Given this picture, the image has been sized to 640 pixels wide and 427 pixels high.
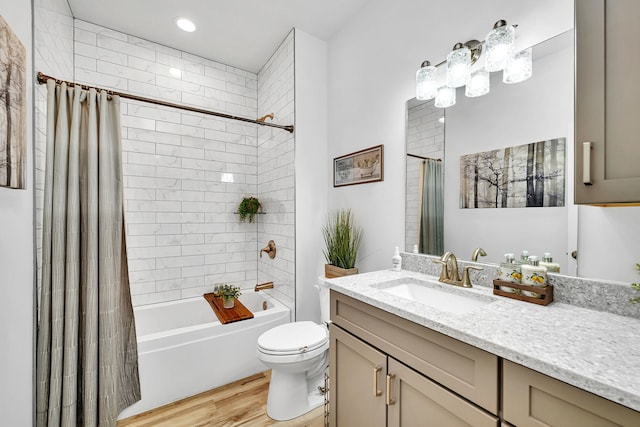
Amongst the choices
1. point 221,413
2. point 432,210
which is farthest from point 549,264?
point 221,413

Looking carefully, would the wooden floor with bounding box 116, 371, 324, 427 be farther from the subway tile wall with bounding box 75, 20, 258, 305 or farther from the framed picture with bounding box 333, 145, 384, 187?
the framed picture with bounding box 333, 145, 384, 187

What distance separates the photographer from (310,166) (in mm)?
2475

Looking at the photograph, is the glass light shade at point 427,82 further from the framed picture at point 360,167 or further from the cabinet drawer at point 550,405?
the cabinet drawer at point 550,405

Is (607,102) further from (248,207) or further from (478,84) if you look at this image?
(248,207)

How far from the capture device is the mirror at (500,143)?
1.11 m

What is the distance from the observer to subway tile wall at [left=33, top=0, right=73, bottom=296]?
143 centimetres

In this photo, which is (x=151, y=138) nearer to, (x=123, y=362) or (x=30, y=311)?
(x=30, y=311)

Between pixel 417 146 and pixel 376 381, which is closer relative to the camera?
pixel 376 381

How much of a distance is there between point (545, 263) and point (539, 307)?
23cm

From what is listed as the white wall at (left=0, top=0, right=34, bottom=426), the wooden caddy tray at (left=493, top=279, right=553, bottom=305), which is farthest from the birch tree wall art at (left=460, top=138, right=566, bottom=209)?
the white wall at (left=0, top=0, right=34, bottom=426)

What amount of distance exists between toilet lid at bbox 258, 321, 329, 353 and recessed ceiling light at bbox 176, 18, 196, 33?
259 cm

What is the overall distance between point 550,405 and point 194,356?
2.06 meters

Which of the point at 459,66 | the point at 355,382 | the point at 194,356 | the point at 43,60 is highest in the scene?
the point at 43,60

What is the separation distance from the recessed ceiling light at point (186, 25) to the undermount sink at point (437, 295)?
2.60 metres
